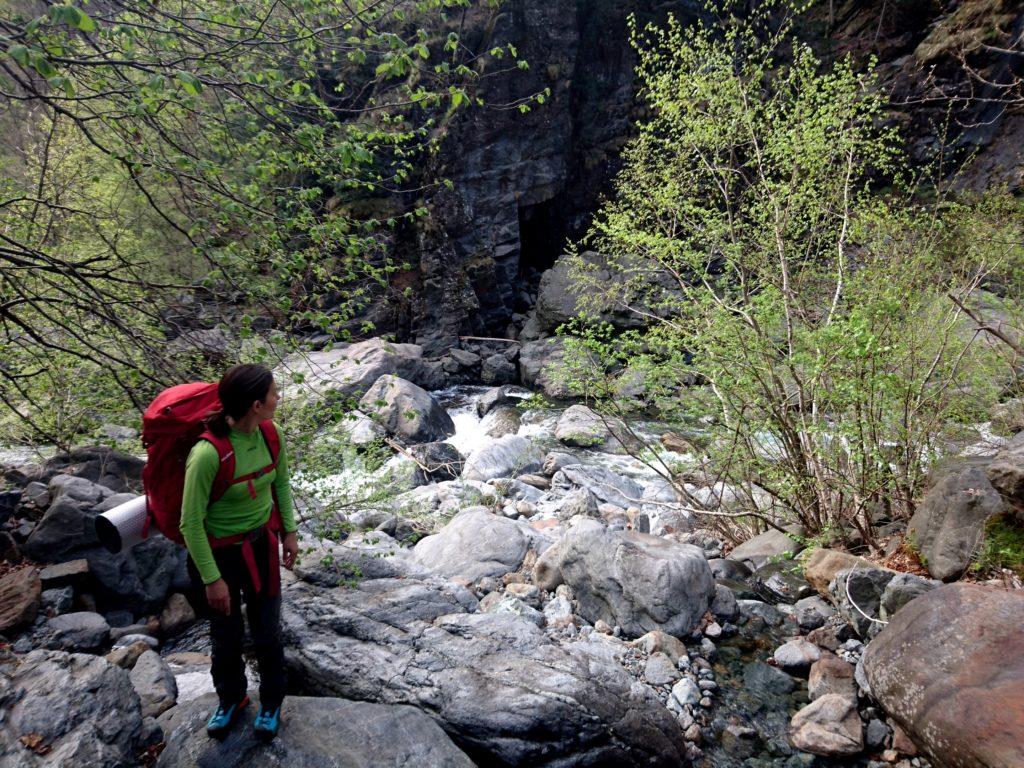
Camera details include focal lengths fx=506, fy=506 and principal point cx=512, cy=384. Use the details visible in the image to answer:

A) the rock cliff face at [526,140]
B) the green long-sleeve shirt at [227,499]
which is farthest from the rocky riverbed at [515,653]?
the rock cliff face at [526,140]

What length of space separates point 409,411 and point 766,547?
801 centimetres

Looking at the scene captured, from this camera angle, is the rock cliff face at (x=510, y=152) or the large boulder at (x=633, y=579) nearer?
the large boulder at (x=633, y=579)

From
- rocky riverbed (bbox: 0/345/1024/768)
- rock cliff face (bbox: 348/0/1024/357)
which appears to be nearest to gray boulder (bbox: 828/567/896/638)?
rocky riverbed (bbox: 0/345/1024/768)

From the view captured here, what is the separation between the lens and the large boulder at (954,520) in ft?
14.7

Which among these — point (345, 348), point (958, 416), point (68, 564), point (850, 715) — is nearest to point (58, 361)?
point (68, 564)

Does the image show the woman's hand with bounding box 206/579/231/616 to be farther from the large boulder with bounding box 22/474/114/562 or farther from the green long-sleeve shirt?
the large boulder with bounding box 22/474/114/562

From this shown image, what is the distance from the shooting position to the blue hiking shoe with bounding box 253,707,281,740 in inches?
105

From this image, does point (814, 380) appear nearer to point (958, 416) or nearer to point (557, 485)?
point (958, 416)

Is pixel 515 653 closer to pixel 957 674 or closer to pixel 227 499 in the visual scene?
pixel 227 499

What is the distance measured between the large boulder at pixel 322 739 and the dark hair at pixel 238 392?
1670 millimetres

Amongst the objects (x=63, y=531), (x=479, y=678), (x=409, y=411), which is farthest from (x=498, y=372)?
(x=479, y=678)

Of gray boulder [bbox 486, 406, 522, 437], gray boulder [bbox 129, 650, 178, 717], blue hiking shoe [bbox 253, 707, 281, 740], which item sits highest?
blue hiking shoe [bbox 253, 707, 281, 740]

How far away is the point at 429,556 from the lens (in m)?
6.39

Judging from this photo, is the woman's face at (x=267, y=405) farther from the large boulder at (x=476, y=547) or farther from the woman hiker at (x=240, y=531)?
the large boulder at (x=476, y=547)
